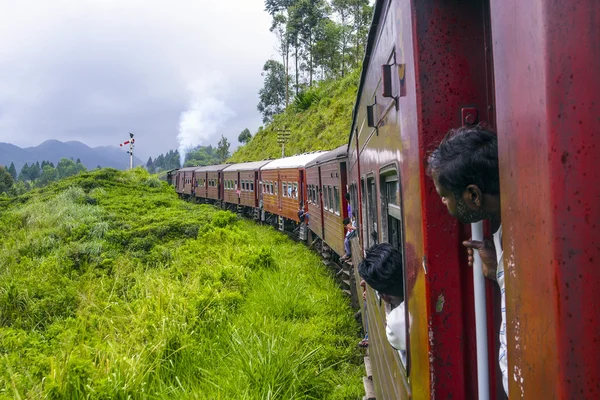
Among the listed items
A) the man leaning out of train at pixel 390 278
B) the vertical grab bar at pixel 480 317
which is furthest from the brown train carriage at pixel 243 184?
the vertical grab bar at pixel 480 317

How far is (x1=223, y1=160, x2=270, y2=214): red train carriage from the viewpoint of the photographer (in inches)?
867

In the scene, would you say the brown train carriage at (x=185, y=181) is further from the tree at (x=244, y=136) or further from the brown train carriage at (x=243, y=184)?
the tree at (x=244, y=136)

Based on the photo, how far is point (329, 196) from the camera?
10781 mm

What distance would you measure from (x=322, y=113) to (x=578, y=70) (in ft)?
111

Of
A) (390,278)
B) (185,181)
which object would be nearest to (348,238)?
(390,278)

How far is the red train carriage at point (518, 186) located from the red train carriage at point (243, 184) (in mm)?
19776

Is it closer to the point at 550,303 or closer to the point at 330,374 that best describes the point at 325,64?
the point at 330,374

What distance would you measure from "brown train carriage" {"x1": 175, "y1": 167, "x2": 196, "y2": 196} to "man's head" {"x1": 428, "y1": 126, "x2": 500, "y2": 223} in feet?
113

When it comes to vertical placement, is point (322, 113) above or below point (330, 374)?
above

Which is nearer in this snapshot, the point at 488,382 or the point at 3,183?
the point at 488,382

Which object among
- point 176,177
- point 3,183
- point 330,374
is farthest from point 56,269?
point 3,183

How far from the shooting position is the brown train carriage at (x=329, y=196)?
920 cm

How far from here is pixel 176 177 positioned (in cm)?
4238

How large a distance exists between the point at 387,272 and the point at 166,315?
6.03m
